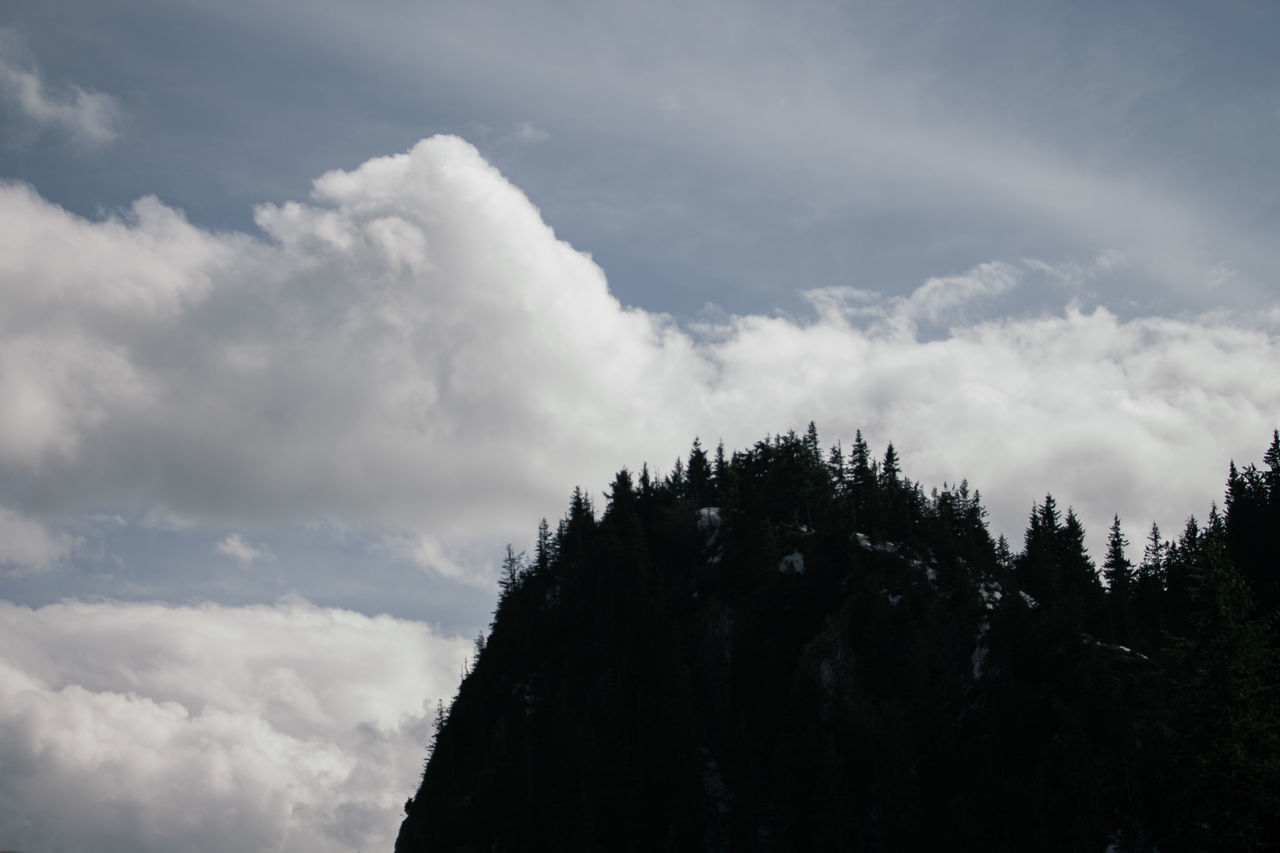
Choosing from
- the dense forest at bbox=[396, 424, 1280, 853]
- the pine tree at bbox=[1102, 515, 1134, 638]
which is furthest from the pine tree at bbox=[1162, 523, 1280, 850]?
the pine tree at bbox=[1102, 515, 1134, 638]

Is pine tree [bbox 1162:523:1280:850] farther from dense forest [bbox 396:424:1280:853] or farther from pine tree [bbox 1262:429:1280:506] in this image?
pine tree [bbox 1262:429:1280:506]

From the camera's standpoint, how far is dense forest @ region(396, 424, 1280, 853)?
86.7 m

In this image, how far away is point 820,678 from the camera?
11031cm

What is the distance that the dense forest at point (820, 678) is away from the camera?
8669 centimetres

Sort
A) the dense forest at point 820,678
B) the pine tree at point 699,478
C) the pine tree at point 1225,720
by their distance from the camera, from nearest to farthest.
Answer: the pine tree at point 1225,720, the dense forest at point 820,678, the pine tree at point 699,478

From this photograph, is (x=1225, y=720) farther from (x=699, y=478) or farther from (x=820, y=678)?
(x=699, y=478)

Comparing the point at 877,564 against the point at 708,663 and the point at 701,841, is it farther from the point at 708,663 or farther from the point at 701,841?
the point at 701,841

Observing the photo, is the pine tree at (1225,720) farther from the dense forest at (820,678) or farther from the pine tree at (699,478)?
the pine tree at (699,478)

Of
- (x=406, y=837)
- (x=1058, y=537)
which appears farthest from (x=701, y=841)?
(x=1058, y=537)

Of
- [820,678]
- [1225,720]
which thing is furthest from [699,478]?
[1225,720]

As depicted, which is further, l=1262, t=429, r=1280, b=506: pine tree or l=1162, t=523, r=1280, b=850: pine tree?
l=1262, t=429, r=1280, b=506: pine tree

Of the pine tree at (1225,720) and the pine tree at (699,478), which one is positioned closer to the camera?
the pine tree at (1225,720)

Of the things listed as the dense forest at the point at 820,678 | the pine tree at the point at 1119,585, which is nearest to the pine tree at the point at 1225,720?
the dense forest at the point at 820,678

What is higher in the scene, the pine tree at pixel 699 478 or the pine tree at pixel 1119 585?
the pine tree at pixel 699 478
